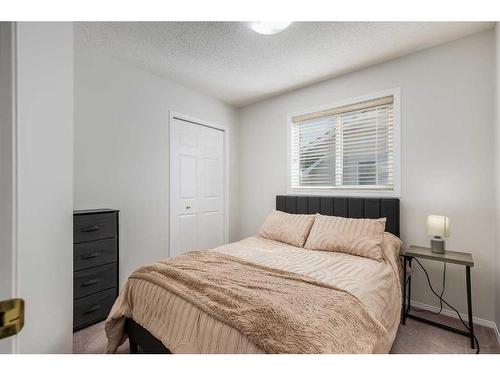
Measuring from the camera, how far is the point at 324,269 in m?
1.90

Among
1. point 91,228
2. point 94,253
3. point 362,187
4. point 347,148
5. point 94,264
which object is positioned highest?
point 347,148

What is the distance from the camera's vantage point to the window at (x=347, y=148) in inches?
106

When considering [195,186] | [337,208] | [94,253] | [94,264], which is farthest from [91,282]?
[337,208]

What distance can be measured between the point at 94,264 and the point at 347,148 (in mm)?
2971

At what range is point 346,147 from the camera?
297 centimetres

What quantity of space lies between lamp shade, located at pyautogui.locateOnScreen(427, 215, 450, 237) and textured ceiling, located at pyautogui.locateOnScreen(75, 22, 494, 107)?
1.64 metres

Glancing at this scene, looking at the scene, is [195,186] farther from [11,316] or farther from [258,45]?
[11,316]

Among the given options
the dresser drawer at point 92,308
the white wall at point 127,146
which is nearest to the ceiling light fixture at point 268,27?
the white wall at point 127,146

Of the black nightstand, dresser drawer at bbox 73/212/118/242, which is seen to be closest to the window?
the black nightstand

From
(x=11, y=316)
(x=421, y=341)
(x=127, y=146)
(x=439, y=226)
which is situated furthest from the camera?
(x=127, y=146)
